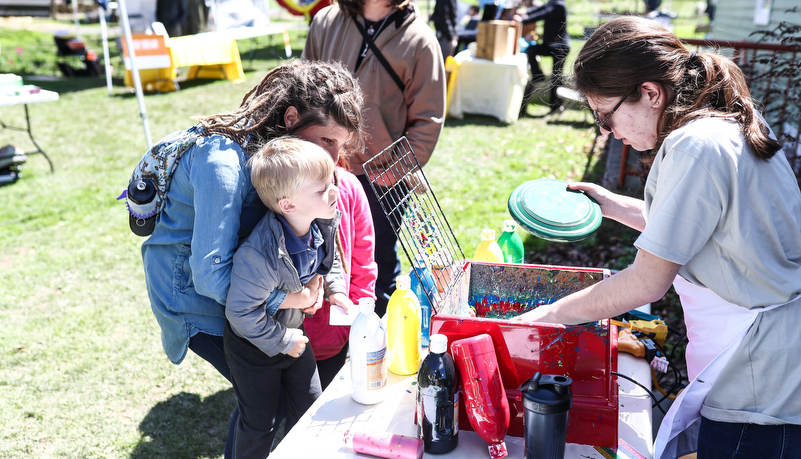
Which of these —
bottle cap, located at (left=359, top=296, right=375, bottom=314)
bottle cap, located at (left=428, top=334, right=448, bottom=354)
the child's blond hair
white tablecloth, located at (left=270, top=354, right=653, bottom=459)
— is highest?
the child's blond hair

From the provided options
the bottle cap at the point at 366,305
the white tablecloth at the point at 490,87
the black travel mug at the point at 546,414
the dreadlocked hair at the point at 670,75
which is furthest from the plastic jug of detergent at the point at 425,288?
the white tablecloth at the point at 490,87

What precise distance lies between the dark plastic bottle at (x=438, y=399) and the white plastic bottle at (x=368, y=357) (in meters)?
0.23

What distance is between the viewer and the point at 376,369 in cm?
174

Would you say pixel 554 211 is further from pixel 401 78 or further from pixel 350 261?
pixel 401 78

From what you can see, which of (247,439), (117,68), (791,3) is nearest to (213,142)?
(247,439)

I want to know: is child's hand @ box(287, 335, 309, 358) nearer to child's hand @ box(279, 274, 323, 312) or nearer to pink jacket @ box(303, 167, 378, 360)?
child's hand @ box(279, 274, 323, 312)

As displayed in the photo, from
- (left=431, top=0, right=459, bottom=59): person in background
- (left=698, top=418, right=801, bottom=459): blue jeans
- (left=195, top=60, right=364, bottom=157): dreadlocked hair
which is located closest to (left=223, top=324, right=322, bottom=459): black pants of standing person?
(left=195, top=60, right=364, bottom=157): dreadlocked hair

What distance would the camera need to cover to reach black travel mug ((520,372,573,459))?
1349mm

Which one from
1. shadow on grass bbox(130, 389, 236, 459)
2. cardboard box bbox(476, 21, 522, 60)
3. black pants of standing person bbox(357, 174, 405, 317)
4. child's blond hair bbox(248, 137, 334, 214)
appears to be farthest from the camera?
cardboard box bbox(476, 21, 522, 60)

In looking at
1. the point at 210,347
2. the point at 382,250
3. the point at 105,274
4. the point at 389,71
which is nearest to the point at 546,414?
the point at 210,347

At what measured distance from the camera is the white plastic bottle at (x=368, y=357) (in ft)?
5.66

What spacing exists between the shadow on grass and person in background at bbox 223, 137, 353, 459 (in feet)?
3.09

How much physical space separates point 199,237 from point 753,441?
1553mm

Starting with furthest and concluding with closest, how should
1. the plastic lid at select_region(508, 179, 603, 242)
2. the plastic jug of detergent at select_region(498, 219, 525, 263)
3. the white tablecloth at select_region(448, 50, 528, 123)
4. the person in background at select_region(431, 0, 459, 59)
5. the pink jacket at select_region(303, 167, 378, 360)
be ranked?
the person in background at select_region(431, 0, 459, 59) → the white tablecloth at select_region(448, 50, 528, 123) → the plastic jug of detergent at select_region(498, 219, 525, 263) → the pink jacket at select_region(303, 167, 378, 360) → the plastic lid at select_region(508, 179, 603, 242)
